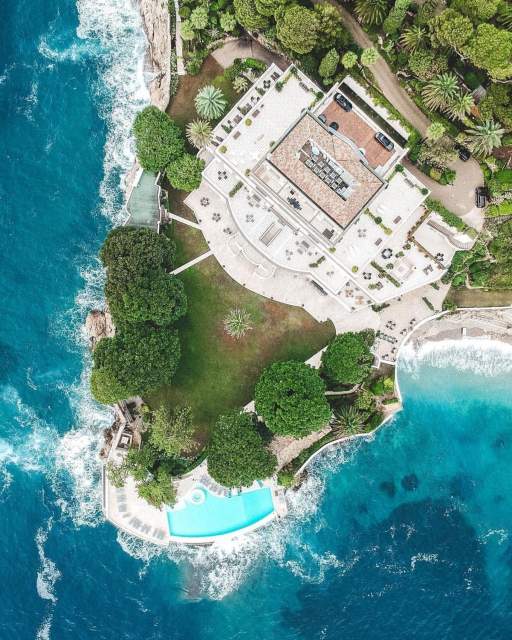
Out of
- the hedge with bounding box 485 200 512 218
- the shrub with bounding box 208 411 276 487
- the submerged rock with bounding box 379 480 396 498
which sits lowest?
the shrub with bounding box 208 411 276 487

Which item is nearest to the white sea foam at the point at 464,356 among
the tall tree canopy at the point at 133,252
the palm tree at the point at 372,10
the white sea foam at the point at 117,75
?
the tall tree canopy at the point at 133,252

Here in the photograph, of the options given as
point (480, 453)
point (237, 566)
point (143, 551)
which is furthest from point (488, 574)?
point (143, 551)

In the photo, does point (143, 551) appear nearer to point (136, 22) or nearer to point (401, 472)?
point (401, 472)

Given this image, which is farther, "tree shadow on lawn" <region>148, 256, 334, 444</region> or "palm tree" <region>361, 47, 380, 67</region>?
"tree shadow on lawn" <region>148, 256, 334, 444</region>

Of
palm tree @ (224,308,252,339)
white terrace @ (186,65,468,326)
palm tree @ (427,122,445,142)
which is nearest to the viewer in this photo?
palm tree @ (427,122,445,142)

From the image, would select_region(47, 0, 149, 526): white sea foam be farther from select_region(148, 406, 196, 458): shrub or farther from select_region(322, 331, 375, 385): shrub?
select_region(322, 331, 375, 385): shrub

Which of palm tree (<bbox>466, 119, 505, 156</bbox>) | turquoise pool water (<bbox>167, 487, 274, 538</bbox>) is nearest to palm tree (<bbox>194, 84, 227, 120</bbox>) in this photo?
palm tree (<bbox>466, 119, 505, 156</bbox>)
